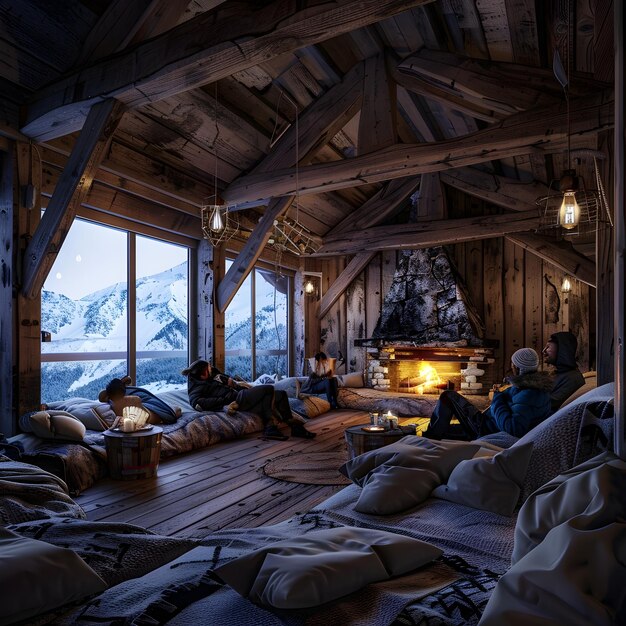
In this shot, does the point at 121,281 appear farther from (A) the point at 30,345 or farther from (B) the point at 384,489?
(B) the point at 384,489

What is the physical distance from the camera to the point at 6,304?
3.57 m

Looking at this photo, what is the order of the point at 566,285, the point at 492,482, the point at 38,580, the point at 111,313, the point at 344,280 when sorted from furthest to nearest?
the point at 344,280 < the point at 566,285 < the point at 111,313 < the point at 492,482 < the point at 38,580

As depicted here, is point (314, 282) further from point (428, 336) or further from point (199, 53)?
point (199, 53)

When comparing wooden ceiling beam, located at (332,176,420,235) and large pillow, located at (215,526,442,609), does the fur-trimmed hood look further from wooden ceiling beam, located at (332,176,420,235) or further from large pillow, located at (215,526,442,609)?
wooden ceiling beam, located at (332,176,420,235)

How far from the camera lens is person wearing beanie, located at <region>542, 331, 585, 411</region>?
3996mm

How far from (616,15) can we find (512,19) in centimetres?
293

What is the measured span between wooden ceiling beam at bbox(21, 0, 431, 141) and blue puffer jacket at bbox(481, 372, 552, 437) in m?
2.49

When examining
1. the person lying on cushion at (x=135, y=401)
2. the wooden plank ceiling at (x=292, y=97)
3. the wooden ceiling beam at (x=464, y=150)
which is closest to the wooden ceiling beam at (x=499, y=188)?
the wooden plank ceiling at (x=292, y=97)

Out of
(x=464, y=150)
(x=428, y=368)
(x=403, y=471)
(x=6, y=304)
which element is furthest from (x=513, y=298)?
(x=6, y=304)

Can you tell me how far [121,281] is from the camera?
5207 mm

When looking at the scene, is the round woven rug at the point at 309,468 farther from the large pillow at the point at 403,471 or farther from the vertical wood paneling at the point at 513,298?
the vertical wood paneling at the point at 513,298

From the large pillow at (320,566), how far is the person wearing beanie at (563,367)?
122 inches

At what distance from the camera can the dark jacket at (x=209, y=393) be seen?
212 inches

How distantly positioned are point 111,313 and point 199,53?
10.4 ft
